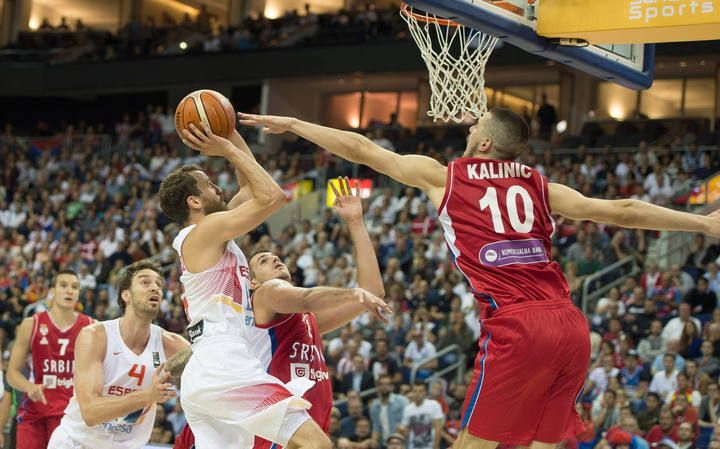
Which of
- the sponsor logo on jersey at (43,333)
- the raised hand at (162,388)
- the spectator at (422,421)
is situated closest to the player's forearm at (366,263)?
the raised hand at (162,388)

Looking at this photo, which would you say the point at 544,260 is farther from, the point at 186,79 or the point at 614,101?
the point at 186,79

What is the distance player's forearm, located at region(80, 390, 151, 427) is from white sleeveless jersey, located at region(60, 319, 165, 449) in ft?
0.81

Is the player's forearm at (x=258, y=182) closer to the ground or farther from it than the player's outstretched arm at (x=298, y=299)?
farther from it

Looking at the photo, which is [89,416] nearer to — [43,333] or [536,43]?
[43,333]

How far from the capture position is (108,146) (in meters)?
24.5

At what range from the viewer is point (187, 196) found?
17.2ft

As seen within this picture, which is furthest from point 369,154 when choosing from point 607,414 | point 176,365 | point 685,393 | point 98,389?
point 685,393

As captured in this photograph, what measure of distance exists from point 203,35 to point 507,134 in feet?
76.2

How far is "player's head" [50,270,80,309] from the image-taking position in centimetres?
816

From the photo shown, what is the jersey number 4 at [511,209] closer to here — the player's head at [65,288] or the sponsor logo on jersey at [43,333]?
the player's head at [65,288]

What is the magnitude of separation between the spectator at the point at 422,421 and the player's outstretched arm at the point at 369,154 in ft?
20.3

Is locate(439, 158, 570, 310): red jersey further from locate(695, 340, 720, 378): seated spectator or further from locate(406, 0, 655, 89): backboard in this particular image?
locate(695, 340, 720, 378): seated spectator

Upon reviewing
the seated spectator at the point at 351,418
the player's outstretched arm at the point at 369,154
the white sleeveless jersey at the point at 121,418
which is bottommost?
the seated spectator at the point at 351,418

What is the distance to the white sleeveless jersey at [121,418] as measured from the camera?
20.8 ft
